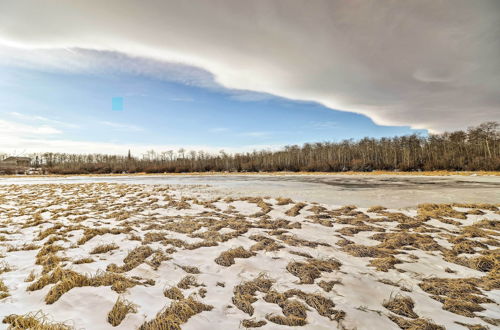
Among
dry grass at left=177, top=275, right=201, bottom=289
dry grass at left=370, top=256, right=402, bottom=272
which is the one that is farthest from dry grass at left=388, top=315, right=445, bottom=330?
dry grass at left=177, top=275, right=201, bottom=289

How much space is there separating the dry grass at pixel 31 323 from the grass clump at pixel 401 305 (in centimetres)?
424

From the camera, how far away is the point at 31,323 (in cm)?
265

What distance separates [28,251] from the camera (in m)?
5.30

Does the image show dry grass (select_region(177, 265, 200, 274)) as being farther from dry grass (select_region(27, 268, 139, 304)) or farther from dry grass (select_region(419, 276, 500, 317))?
dry grass (select_region(419, 276, 500, 317))

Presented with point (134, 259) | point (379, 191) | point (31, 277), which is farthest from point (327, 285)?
point (379, 191)

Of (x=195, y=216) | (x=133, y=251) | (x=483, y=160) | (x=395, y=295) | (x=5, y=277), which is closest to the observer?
(x=395, y=295)

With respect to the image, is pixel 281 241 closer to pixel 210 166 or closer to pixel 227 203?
pixel 227 203

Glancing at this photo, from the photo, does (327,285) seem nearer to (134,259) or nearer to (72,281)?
(134,259)

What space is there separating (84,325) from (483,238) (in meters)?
8.86

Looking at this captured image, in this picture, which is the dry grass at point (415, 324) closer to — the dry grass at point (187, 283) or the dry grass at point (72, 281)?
the dry grass at point (187, 283)

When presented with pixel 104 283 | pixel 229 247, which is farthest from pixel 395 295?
pixel 104 283

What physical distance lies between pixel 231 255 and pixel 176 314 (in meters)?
2.21

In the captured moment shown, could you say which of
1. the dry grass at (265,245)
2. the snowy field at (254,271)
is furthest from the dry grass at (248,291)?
the dry grass at (265,245)

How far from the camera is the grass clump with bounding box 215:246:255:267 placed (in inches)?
189
